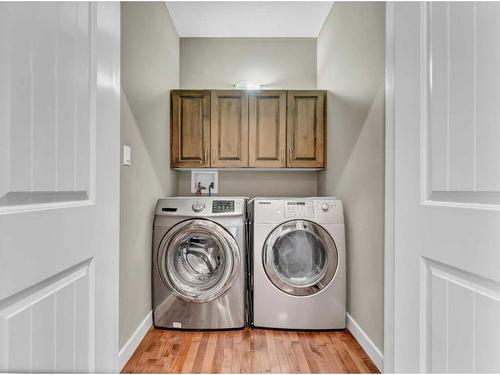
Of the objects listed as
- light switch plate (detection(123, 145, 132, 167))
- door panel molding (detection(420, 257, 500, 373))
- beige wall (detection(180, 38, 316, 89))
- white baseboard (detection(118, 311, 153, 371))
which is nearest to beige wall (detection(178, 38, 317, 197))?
beige wall (detection(180, 38, 316, 89))

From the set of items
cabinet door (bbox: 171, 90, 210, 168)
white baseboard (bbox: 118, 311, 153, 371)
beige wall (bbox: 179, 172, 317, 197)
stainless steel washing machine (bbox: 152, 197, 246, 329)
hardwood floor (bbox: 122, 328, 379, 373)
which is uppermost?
cabinet door (bbox: 171, 90, 210, 168)

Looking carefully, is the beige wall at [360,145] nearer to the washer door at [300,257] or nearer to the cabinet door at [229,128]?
the washer door at [300,257]

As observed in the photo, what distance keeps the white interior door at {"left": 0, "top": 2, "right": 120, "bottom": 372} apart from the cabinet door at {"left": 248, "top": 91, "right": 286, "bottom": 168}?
195 cm

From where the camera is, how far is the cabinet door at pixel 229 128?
2.92 metres

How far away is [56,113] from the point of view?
71 cm

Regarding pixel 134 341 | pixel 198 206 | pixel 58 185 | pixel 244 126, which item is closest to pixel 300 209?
pixel 198 206

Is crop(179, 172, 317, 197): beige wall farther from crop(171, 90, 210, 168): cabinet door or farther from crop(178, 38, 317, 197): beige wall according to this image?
crop(178, 38, 317, 197): beige wall

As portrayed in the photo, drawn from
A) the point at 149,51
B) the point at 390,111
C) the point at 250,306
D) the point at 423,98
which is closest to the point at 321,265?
the point at 250,306

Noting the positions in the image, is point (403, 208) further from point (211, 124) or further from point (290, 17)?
point (290, 17)

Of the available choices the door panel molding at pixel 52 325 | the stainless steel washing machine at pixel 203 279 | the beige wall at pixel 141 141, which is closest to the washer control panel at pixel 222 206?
the stainless steel washing machine at pixel 203 279

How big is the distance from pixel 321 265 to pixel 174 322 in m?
1.14

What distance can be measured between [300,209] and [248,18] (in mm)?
1876

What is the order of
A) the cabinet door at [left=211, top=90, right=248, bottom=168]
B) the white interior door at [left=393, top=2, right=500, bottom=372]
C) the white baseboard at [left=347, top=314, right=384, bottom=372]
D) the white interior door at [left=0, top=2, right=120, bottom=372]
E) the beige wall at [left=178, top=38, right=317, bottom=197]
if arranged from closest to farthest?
1. the white interior door at [left=0, top=2, right=120, bottom=372]
2. the white interior door at [left=393, top=2, right=500, bottom=372]
3. the white baseboard at [left=347, top=314, right=384, bottom=372]
4. the cabinet door at [left=211, top=90, right=248, bottom=168]
5. the beige wall at [left=178, top=38, right=317, bottom=197]

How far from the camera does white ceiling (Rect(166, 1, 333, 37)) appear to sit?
9.11 feet
